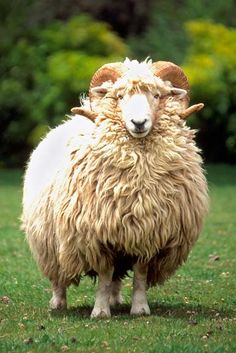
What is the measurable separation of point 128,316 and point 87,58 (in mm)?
19169

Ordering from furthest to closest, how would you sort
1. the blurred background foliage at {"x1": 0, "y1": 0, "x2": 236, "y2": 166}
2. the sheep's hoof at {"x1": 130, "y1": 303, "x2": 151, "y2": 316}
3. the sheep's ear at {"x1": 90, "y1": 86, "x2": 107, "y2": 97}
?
the blurred background foliage at {"x1": 0, "y1": 0, "x2": 236, "y2": 166}, the sheep's ear at {"x1": 90, "y1": 86, "x2": 107, "y2": 97}, the sheep's hoof at {"x1": 130, "y1": 303, "x2": 151, "y2": 316}

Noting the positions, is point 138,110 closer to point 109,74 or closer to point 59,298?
point 109,74

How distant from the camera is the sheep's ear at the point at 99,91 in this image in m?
9.43

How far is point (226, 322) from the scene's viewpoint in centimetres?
879

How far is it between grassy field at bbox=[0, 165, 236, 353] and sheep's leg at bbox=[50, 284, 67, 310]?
0.10m

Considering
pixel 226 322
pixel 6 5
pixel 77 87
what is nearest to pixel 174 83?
pixel 226 322

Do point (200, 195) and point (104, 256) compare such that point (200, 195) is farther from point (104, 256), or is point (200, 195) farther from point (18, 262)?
point (18, 262)

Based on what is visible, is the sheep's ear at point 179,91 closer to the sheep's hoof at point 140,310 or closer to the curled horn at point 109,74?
the curled horn at point 109,74

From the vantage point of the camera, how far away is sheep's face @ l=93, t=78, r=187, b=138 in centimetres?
903

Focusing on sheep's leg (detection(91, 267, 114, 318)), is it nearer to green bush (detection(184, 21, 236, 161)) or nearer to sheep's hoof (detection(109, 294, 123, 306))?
sheep's hoof (detection(109, 294, 123, 306))

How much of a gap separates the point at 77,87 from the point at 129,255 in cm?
1813

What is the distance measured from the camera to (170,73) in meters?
9.59

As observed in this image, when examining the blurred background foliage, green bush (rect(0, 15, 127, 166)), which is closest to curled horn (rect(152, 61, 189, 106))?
the blurred background foliage

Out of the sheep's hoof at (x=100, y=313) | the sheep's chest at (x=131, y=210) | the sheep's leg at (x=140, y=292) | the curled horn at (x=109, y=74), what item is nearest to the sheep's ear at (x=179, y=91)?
the curled horn at (x=109, y=74)
